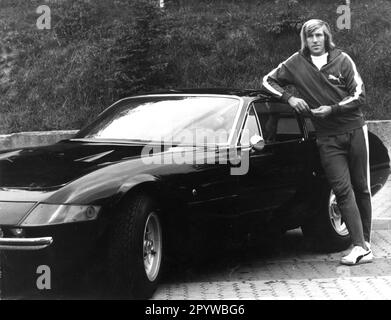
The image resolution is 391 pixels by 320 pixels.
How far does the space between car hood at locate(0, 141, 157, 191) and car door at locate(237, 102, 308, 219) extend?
2.98 feet

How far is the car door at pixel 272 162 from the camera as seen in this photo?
5453mm

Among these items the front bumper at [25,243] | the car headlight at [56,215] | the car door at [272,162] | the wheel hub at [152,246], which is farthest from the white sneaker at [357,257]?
the front bumper at [25,243]

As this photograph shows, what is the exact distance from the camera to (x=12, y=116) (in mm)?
12039

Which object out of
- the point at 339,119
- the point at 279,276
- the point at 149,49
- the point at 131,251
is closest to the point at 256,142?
the point at 339,119

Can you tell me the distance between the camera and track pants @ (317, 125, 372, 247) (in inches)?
229

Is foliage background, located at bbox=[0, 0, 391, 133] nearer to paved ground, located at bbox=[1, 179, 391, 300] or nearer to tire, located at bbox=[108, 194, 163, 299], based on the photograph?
paved ground, located at bbox=[1, 179, 391, 300]

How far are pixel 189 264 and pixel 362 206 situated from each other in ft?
5.15

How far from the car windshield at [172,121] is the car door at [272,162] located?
216 millimetres

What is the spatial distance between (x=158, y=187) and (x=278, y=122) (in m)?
1.78

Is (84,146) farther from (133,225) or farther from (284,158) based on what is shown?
(284,158)

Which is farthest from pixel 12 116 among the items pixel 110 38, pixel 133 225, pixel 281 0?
pixel 133 225

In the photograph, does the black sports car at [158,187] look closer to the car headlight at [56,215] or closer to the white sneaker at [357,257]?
the car headlight at [56,215]

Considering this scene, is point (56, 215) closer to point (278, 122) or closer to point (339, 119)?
point (278, 122)

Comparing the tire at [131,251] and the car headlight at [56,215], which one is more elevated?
the car headlight at [56,215]
